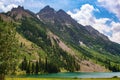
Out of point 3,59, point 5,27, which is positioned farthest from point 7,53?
point 5,27

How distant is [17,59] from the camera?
5206cm

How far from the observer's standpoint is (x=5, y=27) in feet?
169

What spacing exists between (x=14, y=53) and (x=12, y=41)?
2.32 meters

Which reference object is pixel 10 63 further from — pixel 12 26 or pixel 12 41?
pixel 12 26

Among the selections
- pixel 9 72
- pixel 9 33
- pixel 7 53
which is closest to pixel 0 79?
pixel 9 72

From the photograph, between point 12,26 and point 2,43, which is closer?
point 2,43

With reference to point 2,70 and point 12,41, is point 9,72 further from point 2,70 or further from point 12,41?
point 12,41

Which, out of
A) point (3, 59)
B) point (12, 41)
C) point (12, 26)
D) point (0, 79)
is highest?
point (12, 26)

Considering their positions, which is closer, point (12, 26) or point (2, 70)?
point (2, 70)

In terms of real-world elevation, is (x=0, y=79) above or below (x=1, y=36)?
below

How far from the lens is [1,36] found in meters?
50.2

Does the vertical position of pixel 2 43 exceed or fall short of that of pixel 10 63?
it exceeds it

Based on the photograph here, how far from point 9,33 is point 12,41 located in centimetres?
175

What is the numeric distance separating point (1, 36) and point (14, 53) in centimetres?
406
